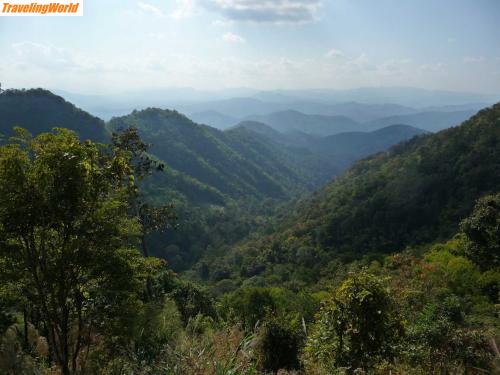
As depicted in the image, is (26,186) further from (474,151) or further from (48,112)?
(48,112)

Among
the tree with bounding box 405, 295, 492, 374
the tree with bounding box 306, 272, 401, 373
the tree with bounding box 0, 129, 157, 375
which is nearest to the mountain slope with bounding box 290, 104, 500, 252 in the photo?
the tree with bounding box 405, 295, 492, 374

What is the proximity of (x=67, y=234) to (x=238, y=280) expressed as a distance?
5982cm

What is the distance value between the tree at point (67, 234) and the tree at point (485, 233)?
2318cm

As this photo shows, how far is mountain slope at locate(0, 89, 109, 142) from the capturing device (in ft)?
343

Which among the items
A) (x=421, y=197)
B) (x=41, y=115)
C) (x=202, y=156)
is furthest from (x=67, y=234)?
(x=202, y=156)

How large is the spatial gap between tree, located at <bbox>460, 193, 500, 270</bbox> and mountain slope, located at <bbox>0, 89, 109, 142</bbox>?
346 feet

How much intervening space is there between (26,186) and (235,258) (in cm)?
7611

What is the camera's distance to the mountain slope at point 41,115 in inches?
4112

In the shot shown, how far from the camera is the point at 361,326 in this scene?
8766 mm

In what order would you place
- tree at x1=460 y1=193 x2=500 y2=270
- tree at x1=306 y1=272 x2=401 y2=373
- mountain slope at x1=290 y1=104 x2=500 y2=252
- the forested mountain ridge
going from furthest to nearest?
1. mountain slope at x1=290 y1=104 x2=500 y2=252
2. the forested mountain ridge
3. tree at x1=460 y1=193 x2=500 y2=270
4. tree at x1=306 y1=272 x2=401 y2=373

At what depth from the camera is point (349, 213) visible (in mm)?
71750

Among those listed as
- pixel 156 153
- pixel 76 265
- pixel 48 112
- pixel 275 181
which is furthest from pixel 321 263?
pixel 275 181

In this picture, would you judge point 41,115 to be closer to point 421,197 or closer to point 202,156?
point 202,156

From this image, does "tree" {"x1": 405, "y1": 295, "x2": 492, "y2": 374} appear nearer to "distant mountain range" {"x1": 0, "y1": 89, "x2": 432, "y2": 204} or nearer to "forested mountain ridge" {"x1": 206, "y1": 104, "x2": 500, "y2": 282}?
"forested mountain ridge" {"x1": 206, "y1": 104, "x2": 500, "y2": 282}
